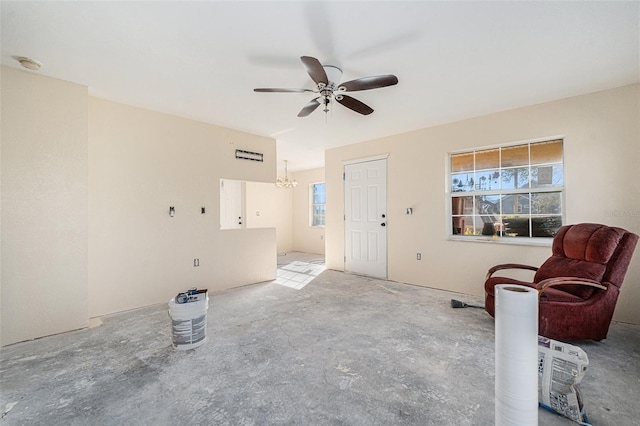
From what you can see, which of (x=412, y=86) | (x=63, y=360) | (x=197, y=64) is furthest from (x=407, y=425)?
(x=197, y=64)

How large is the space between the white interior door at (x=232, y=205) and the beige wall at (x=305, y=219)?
2.43 meters

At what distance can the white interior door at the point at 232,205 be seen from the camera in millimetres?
5664

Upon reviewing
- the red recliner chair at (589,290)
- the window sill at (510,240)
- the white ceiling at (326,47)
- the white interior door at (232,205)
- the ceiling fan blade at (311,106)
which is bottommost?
the red recliner chair at (589,290)

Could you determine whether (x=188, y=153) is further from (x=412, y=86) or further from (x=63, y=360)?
(x=412, y=86)

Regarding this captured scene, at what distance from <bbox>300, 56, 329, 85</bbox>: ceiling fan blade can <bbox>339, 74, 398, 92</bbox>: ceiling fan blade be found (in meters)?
0.23

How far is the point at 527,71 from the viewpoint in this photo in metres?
Answer: 2.61

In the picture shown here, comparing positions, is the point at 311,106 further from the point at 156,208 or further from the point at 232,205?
the point at 232,205

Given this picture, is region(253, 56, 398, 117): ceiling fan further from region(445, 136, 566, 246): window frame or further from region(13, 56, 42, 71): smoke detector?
region(445, 136, 566, 246): window frame

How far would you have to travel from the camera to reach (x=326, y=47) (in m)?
2.20

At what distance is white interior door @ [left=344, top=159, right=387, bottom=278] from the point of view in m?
4.89

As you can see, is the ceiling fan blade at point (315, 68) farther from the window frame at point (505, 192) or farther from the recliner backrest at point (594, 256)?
the recliner backrest at point (594, 256)

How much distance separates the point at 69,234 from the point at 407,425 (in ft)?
11.5

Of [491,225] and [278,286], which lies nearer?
[491,225]

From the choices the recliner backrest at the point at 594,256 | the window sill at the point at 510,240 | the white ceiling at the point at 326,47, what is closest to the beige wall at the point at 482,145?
the window sill at the point at 510,240
